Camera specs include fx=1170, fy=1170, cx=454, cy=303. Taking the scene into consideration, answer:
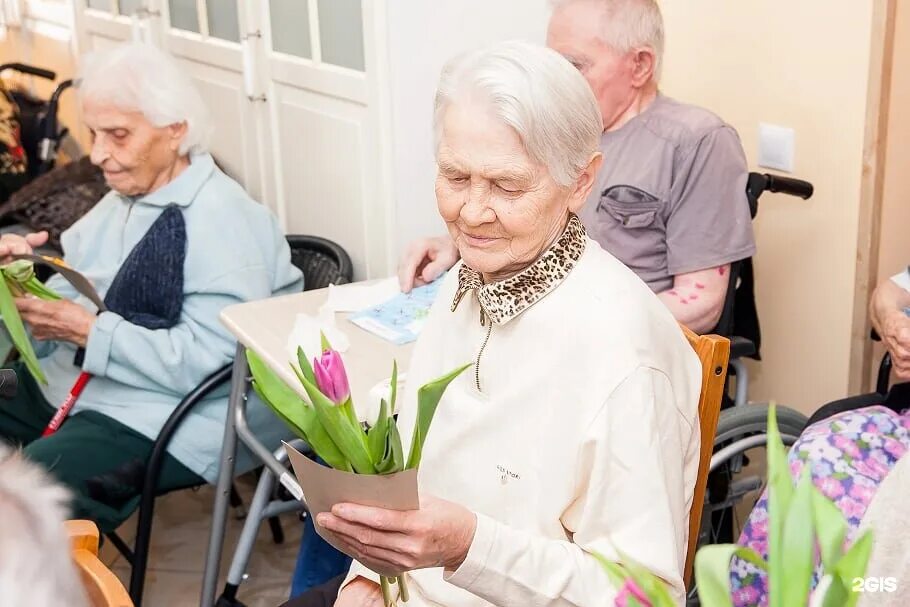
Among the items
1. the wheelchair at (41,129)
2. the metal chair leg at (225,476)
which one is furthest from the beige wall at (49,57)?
the metal chair leg at (225,476)

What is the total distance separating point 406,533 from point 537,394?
0.90ft

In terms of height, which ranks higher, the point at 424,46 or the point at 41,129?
the point at 424,46

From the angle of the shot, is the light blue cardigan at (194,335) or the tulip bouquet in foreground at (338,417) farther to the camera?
the light blue cardigan at (194,335)

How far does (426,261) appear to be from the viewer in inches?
96.2

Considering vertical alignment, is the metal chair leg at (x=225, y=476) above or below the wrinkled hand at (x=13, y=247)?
below

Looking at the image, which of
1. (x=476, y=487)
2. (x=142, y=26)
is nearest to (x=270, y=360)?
(x=476, y=487)

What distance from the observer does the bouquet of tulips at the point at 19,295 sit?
226 centimetres

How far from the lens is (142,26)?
12.1ft

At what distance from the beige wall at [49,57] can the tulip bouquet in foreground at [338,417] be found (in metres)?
3.43

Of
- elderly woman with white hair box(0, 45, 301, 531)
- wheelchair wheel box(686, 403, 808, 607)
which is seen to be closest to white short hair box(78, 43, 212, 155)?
elderly woman with white hair box(0, 45, 301, 531)

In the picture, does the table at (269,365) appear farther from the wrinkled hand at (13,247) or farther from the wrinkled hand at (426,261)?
the wrinkled hand at (13,247)

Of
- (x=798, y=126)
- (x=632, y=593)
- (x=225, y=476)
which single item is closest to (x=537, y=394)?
(x=632, y=593)

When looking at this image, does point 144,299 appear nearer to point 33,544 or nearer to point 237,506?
point 237,506

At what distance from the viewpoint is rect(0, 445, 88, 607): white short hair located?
0.89 m
